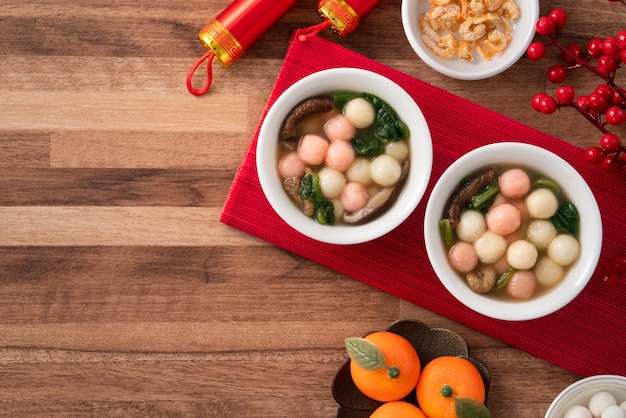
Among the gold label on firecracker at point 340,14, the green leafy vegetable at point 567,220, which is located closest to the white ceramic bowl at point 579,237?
the green leafy vegetable at point 567,220

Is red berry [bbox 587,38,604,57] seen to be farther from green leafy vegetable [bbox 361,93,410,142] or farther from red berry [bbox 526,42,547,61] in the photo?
green leafy vegetable [bbox 361,93,410,142]

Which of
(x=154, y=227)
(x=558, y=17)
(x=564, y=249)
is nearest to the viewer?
(x=564, y=249)

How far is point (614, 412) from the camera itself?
131cm

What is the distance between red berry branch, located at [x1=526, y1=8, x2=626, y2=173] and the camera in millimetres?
1311

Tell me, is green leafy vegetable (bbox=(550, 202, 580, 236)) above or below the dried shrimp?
below

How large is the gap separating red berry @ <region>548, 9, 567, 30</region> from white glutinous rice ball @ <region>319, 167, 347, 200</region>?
515 mm

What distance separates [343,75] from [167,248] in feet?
1.71

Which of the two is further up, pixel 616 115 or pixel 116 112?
pixel 616 115

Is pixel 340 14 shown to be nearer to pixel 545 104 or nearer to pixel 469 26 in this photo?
pixel 469 26

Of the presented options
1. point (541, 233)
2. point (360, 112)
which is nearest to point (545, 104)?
point (541, 233)

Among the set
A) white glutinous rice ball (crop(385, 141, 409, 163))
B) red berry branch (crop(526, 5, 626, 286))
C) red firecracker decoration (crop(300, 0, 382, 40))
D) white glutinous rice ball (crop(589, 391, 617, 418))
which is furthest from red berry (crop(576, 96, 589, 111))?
white glutinous rice ball (crop(589, 391, 617, 418))

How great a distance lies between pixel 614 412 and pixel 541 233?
361 millimetres

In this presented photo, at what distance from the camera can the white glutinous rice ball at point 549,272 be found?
1.28m

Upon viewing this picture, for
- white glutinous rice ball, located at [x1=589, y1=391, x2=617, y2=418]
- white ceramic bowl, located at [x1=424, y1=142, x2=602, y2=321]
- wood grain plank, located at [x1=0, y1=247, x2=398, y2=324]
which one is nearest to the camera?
white ceramic bowl, located at [x1=424, y1=142, x2=602, y2=321]
